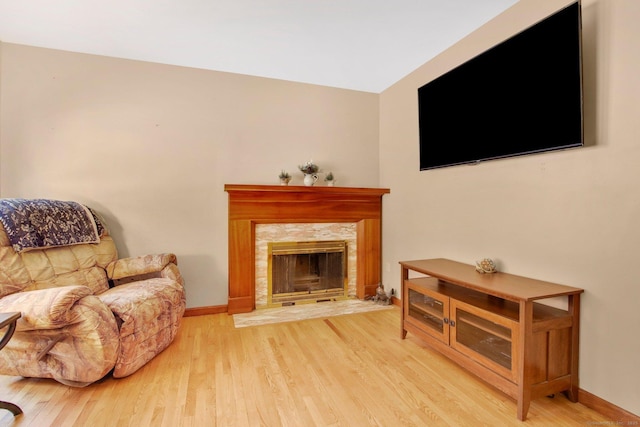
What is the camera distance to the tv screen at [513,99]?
1.64 meters

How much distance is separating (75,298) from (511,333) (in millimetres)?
2409

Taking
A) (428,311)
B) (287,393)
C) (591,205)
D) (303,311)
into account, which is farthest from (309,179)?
(591,205)

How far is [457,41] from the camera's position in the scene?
2.54m

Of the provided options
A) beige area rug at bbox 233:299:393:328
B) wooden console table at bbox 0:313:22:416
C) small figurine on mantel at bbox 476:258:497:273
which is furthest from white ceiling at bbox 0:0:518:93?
beige area rug at bbox 233:299:393:328

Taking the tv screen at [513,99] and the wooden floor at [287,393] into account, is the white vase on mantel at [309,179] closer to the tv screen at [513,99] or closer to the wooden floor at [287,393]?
the tv screen at [513,99]

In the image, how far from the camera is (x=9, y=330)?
1.51 meters

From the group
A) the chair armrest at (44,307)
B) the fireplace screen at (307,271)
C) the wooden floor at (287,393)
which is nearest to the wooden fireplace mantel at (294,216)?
the fireplace screen at (307,271)

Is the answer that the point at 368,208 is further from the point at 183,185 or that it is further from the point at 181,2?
the point at 181,2

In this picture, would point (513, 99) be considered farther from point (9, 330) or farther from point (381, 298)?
point (9, 330)

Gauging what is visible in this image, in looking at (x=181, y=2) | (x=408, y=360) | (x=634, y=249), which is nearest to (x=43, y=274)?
(x=181, y=2)

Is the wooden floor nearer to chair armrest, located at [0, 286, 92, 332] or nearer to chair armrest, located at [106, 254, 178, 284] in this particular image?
chair armrest, located at [0, 286, 92, 332]

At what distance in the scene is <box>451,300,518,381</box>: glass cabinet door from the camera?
5.42 ft

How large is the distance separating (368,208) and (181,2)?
2573 mm

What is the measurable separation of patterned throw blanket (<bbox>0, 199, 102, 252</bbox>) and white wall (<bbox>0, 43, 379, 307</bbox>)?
1.02ft
